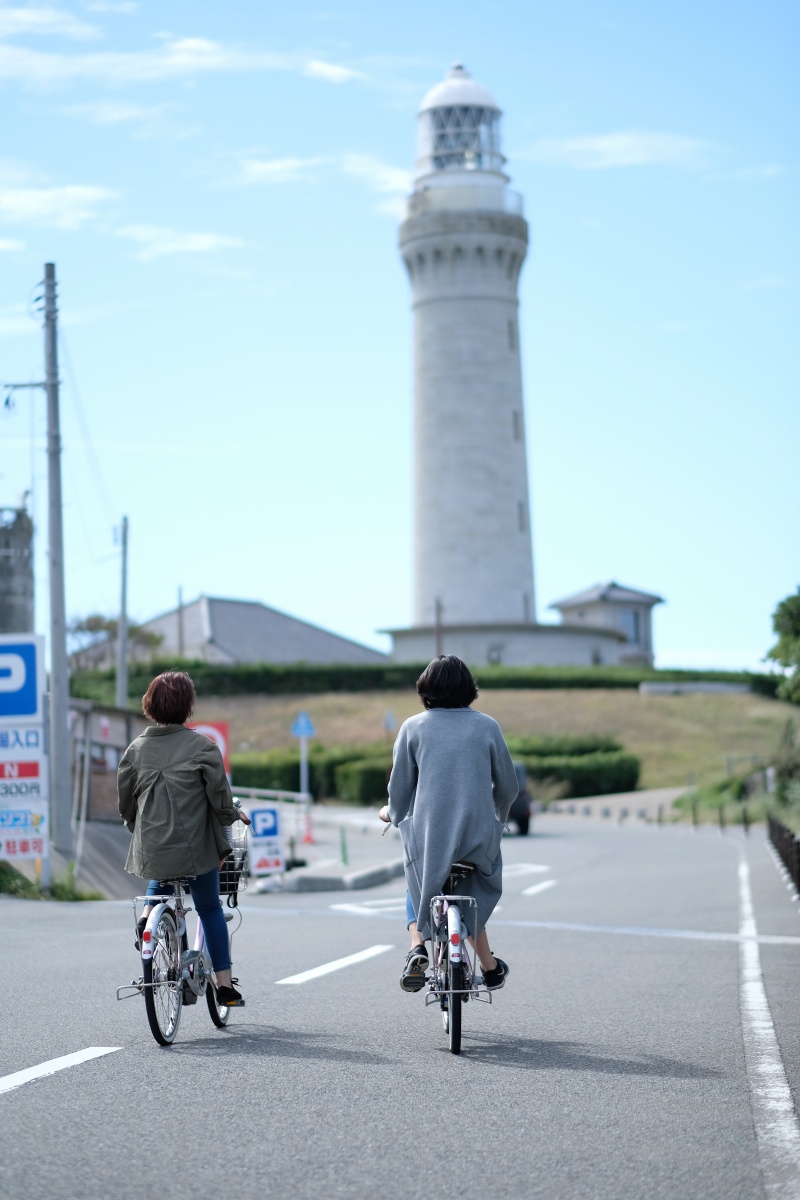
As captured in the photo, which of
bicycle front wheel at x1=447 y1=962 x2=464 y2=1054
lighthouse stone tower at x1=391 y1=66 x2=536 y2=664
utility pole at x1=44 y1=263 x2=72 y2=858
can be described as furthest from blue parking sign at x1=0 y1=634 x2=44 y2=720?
lighthouse stone tower at x1=391 y1=66 x2=536 y2=664

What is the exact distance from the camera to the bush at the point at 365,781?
1984 inches

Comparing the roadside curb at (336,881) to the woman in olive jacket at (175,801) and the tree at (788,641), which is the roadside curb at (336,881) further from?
the woman in olive jacket at (175,801)

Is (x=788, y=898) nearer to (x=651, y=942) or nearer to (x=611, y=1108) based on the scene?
(x=651, y=942)

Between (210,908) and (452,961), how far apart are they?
126 cm

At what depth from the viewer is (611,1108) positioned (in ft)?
19.0

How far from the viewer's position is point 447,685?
284 inches

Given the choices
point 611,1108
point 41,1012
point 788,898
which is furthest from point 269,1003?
point 788,898

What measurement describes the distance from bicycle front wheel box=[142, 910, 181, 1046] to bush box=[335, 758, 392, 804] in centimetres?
4246

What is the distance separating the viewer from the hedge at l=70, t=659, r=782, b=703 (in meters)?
74.1

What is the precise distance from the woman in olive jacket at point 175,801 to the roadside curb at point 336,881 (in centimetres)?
1244

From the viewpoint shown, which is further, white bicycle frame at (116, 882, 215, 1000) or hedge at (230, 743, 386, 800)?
hedge at (230, 743, 386, 800)

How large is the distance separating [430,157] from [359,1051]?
Result: 2699 inches

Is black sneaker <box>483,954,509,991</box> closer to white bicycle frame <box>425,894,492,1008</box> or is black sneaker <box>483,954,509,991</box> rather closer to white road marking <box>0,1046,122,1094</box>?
white bicycle frame <box>425,894,492,1008</box>

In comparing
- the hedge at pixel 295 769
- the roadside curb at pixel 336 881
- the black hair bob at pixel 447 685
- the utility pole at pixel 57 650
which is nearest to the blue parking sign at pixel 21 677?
the utility pole at pixel 57 650
